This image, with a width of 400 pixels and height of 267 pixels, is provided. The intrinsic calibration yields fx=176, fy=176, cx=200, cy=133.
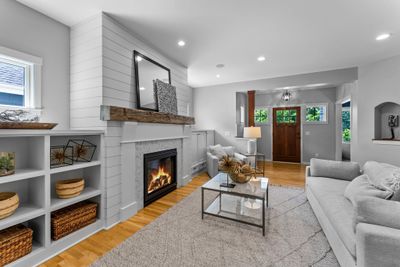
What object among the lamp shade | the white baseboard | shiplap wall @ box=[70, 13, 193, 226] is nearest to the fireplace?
the white baseboard

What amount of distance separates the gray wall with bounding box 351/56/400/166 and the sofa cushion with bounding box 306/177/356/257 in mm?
2288

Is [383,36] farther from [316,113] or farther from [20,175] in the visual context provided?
[20,175]

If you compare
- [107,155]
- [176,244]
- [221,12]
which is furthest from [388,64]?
[107,155]

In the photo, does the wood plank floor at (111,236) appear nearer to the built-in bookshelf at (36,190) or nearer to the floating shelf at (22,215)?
the built-in bookshelf at (36,190)

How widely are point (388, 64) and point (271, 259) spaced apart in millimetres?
4675

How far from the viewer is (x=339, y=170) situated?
2.69m

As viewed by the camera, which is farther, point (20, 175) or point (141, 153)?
point (141, 153)

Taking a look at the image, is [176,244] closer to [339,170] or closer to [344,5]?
[339,170]

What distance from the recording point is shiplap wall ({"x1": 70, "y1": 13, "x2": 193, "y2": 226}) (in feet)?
7.30

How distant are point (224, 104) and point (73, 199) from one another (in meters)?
4.68

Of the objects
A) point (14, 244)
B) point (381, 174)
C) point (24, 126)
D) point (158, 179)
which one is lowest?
point (14, 244)

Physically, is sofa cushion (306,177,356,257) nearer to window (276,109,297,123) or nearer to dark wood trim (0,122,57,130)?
dark wood trim (0,122,57,130)

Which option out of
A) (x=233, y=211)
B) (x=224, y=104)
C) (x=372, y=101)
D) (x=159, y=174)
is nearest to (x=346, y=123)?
(x=372, y=101)

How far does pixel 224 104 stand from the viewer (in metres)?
5.75
